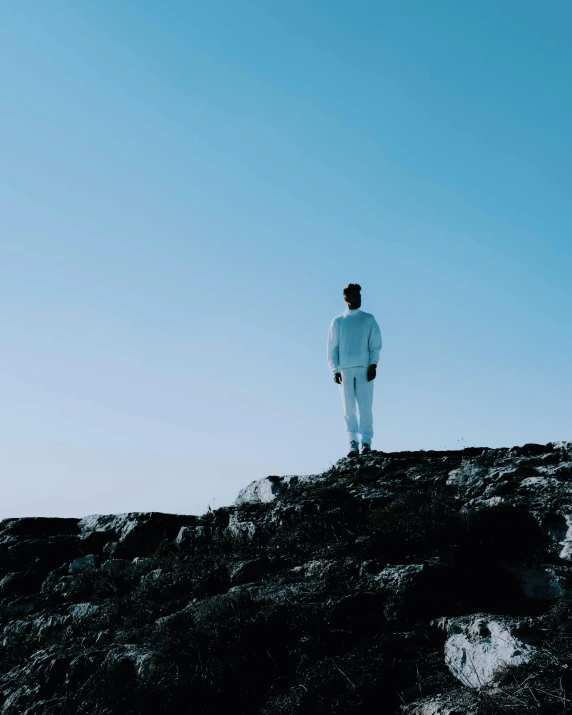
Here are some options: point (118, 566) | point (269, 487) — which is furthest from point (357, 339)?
point (118, 566)

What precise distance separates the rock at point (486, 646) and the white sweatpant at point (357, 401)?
20.7 feet

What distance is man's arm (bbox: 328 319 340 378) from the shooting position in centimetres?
1250

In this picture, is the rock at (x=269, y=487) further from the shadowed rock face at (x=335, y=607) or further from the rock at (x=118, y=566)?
the rock at (x=118, y=566)

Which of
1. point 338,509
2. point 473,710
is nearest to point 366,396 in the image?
point 338,509

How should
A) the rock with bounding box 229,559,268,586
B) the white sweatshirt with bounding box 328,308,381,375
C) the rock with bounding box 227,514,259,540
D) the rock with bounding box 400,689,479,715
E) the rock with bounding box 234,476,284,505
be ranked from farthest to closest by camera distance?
the white sweatshirt with bounding box 328,308,381,375 → the rock with bounding box 234,476,284,505 → the rock with bounding box 227,514,259,540 → the rock with bounding box 229,559,268,586 → the rock with bounding box 400,689,479,715

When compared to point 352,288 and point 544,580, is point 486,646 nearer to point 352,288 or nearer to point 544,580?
point 544,580

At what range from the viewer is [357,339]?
12289 mm

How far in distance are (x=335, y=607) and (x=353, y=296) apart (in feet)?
23.0

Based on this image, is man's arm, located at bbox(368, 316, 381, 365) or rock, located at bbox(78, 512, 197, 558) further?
man's arm, located at bbox(368, 316, 381, 365)

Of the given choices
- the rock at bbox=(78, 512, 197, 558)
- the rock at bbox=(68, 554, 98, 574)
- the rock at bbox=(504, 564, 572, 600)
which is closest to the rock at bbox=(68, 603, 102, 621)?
the rock at bbox=(68, 554, 98, 574)

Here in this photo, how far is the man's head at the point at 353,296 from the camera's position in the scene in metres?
12.5

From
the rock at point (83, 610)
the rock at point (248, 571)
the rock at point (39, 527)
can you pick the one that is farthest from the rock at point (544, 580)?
the rock at point (39, 527)

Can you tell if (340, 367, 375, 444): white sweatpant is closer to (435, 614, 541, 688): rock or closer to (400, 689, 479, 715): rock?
(435, 614, 541, 688): rock

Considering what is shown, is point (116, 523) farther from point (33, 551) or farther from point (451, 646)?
point (451, 646)
